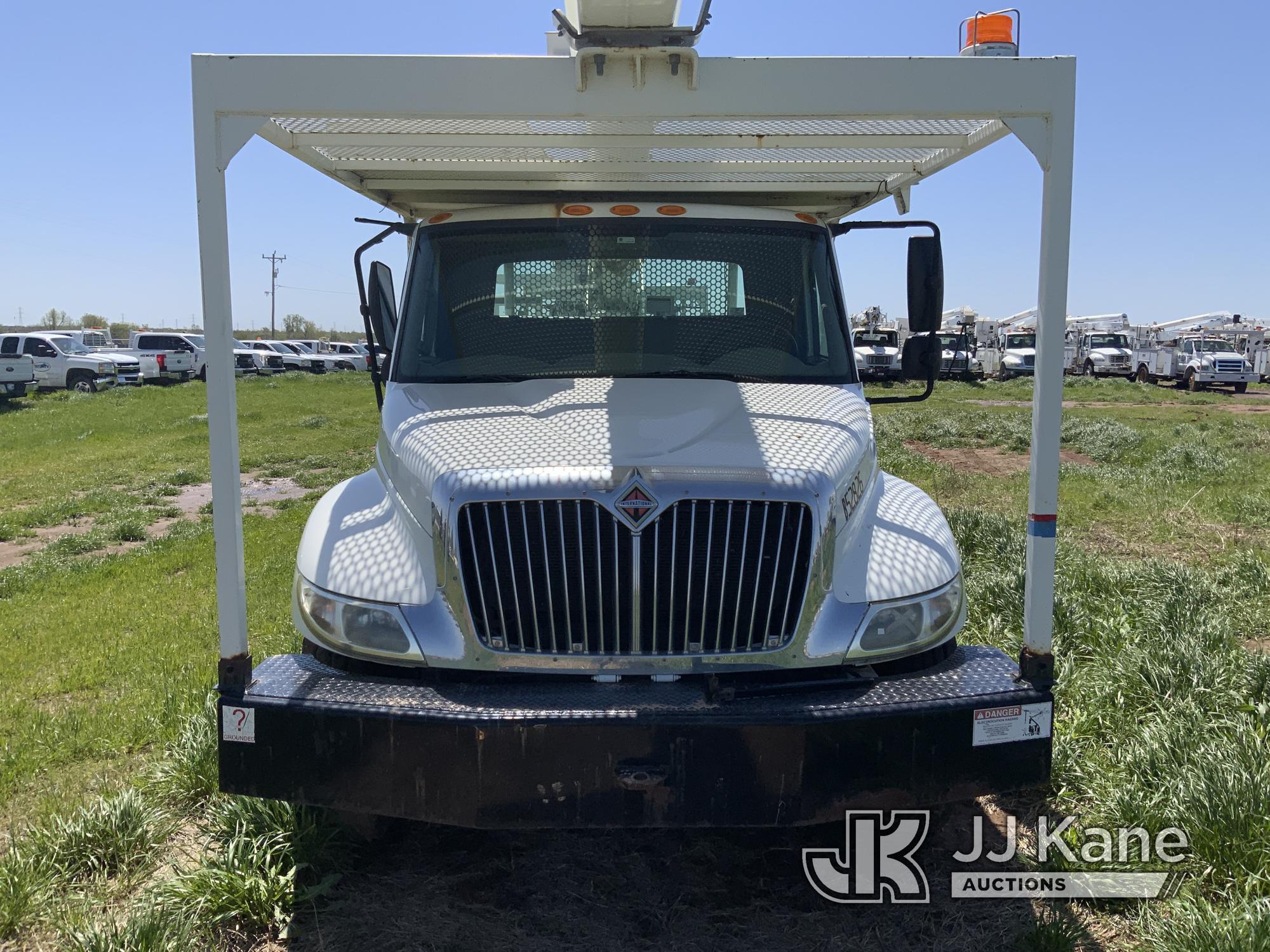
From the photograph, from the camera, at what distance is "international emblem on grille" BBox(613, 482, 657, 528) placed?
310 cm

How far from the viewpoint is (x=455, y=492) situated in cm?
317

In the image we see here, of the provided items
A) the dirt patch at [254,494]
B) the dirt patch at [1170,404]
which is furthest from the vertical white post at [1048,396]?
the dirt patch at [1170,404]

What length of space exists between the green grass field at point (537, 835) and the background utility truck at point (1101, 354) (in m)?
38.9

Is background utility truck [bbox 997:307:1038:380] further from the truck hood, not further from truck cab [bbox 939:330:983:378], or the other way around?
the truck hood

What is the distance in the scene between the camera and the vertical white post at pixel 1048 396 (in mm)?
3174

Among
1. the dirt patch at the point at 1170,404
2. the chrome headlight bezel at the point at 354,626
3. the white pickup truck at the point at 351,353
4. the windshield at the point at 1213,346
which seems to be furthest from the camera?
the white pickup truck at the point at 351,353

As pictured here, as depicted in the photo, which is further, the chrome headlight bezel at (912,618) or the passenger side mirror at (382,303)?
the passenger side mirror at (382,303)

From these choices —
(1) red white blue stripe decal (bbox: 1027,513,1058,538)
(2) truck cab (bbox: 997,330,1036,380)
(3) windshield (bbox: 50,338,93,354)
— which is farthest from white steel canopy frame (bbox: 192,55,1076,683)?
(2) truck cab (bbox: 997,330,1036,380)

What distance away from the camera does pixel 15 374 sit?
94.9ft

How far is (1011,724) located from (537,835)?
1884 millimetres

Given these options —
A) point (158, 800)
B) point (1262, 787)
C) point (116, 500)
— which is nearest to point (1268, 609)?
point (1262, 787)

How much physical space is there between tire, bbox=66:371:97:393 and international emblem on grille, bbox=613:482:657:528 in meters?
33.9

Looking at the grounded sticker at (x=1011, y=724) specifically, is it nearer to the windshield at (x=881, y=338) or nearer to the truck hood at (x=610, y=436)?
the truck hood at (x=610, y=436)

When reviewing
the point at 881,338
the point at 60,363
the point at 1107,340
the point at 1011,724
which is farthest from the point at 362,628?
the point at 1107,340
